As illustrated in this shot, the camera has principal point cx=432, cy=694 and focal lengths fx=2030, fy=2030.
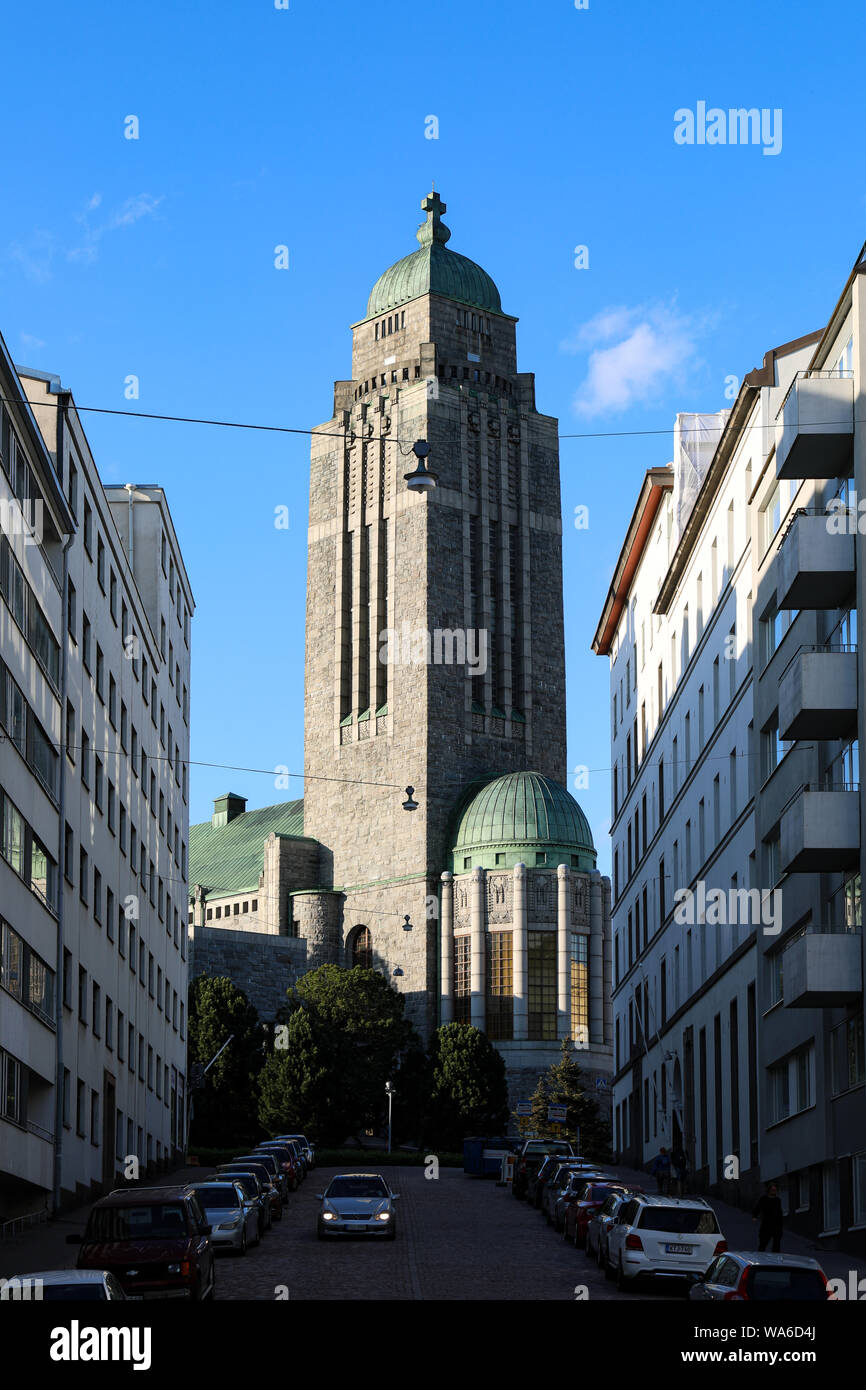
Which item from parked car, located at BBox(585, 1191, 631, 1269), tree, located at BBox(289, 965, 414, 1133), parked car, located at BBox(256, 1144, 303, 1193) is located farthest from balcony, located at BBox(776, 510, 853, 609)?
tree, located at BBox(289, 965, 414, 1133)

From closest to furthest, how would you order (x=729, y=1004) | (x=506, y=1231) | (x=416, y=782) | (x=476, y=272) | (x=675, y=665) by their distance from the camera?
(x=506, y=1231) → (x=729, y=1004) → (x=675, y=665) → (x=416, y=782) → (x=476, y=272)

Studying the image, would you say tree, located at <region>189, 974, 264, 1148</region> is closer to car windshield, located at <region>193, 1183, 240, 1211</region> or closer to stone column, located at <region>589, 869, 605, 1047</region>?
stone column, located at <region>589, 869, 605, 1047</region>

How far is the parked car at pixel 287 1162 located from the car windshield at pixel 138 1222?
75.5ft

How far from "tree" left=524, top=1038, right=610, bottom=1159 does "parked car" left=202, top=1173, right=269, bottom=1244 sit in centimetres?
5123

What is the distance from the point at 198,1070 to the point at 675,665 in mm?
32391

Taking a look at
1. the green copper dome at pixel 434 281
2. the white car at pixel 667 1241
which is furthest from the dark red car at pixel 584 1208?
the green copper dome at pixel 434 281

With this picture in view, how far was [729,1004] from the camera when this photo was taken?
4922 centimetres

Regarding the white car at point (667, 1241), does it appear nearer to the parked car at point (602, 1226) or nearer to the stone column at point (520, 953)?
the parked car at point (602, 1226)

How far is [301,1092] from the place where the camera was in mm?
86562

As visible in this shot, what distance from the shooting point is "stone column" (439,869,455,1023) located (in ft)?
363

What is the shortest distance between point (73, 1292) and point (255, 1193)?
21.3 meters
